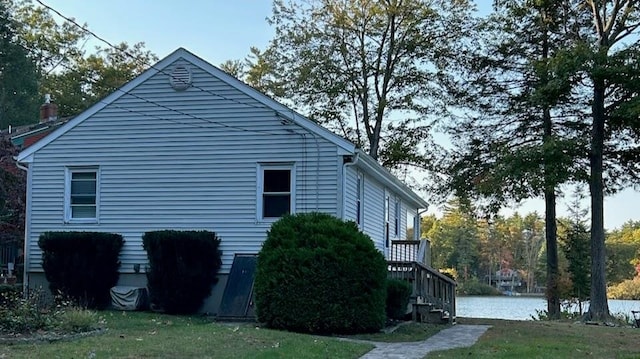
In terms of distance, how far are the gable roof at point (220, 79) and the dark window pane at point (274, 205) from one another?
5.33 ft

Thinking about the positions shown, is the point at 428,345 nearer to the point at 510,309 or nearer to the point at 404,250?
the point at 404,250

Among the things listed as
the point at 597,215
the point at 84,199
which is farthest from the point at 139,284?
the point at 597,215

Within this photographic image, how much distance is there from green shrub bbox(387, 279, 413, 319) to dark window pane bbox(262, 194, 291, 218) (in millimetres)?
2878

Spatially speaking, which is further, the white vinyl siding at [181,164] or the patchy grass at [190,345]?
the white vinyl siding at [181,164]

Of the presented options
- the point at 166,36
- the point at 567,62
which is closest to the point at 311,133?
the point at 166,36

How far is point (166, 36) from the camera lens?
15.8m

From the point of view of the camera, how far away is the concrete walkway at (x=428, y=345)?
9.56 metres

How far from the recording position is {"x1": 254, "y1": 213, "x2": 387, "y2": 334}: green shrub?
11734 mm

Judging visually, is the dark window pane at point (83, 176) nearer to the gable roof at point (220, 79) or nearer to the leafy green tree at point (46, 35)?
the gable roof at point (220, 79)

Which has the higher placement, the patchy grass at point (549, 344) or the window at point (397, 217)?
the window at point (397, 217)

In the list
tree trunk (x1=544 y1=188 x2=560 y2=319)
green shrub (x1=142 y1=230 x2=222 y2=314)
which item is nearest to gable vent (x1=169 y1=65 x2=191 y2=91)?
green shrub (x1=142 y1=230 x2=222 y2=314)

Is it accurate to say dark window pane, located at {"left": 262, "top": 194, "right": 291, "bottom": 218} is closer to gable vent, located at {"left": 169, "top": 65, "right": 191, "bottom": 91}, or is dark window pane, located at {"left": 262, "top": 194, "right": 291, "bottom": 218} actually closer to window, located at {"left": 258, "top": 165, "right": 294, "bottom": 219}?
window, located at {"left": 258, "top": 165, "right": 294, "bottom": 219}

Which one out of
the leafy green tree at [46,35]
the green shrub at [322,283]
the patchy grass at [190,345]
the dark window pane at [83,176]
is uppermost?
the leafy green tree at [46,35]

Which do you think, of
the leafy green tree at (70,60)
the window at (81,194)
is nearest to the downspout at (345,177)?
the window at (81,194)
